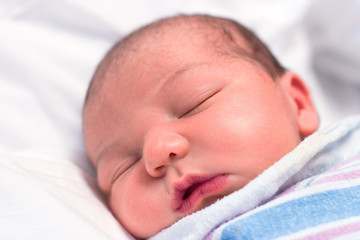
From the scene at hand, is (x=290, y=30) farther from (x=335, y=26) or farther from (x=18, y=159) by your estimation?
(x=18, y=159)

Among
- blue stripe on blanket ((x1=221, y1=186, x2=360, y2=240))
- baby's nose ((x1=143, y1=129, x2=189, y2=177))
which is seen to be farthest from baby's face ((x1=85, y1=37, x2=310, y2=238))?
blue stripe on blanket ((x1=221, y1=186, x2=360, y2=240))

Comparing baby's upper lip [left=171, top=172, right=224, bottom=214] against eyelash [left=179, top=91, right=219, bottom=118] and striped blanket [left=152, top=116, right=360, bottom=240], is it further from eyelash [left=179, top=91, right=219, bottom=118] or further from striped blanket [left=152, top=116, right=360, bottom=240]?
eyelash [left=179, top=91, right=219, bottom=118]

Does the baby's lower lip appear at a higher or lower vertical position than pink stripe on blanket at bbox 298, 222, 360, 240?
lower

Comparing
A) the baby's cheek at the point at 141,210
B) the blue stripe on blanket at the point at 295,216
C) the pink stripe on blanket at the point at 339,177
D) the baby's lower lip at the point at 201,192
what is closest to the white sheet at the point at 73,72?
the baby's cheek at the point at 141,210

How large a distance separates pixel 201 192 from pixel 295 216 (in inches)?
6.9

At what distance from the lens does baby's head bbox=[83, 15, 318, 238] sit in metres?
0.89

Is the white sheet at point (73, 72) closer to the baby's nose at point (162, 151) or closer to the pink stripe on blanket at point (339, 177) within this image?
→ the baby's nose at point (162, 151)

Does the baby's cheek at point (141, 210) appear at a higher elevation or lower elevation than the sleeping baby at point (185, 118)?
lower

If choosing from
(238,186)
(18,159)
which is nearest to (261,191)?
(238,186)

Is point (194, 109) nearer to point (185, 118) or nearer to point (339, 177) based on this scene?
point (185, 118)

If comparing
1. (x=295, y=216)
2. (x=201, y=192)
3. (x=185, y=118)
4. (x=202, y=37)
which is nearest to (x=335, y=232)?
(x=295, y=216)

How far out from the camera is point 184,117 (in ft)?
3.22

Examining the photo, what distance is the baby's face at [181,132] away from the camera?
89 centimetres

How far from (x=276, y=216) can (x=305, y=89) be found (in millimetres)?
431
